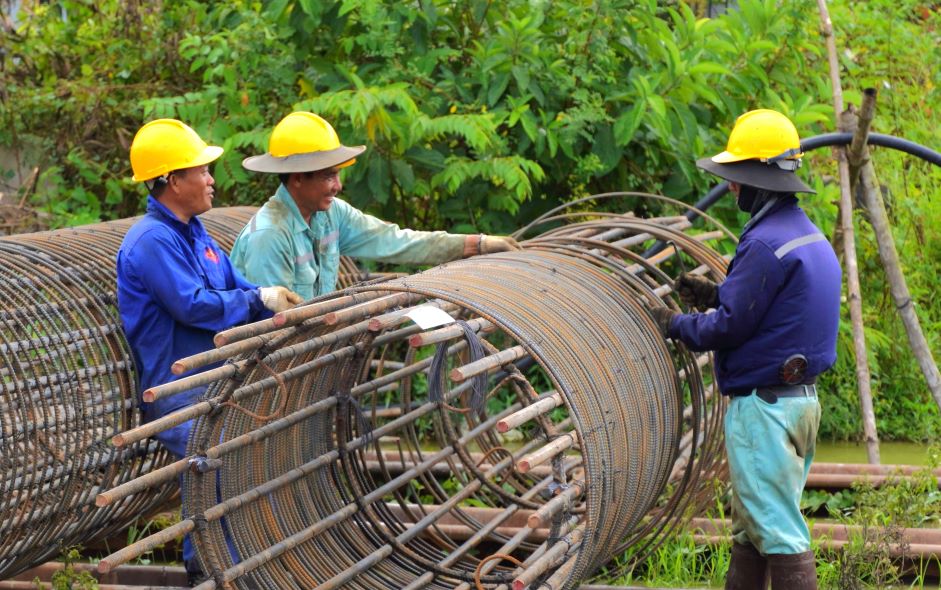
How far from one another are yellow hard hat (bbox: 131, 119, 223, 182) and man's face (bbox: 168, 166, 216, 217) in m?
0.04

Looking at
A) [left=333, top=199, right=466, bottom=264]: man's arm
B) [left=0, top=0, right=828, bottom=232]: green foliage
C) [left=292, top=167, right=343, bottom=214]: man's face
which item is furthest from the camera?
[left=0, top=0, right=828, bottom=232]: green foliage

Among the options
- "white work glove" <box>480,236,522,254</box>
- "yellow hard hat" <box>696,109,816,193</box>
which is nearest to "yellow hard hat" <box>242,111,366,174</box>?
"white work glove" <box>480,236,522,254</box>

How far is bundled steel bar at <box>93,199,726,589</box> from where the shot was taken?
402cm

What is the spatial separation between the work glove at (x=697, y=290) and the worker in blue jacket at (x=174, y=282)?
1550 millimetres

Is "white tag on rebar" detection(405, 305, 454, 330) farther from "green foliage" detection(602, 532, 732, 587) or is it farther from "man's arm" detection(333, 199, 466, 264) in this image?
"green foliage" detection(602, 532, 732, 587)

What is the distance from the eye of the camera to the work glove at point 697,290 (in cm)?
486

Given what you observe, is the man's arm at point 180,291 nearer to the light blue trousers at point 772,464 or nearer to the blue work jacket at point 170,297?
the blue work jacket at point 170,297

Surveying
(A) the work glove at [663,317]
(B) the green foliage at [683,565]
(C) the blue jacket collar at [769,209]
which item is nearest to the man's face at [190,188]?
(A) the work glove at [663,317]

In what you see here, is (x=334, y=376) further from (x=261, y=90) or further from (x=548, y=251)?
(x=261, y=90)

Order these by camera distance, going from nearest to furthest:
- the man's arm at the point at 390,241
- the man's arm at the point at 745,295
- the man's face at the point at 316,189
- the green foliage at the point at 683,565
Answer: the man's arm at the point at 745,295 < the man's face at the point at 316,189 < the green foliage at the point at 683,565 < the man's arm at the point at 390,241

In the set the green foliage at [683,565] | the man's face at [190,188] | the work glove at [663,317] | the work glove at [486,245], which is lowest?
the green foliage at [683,565]

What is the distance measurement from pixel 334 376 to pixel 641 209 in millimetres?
4085

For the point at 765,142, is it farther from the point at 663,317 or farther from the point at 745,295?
the point at 663,317

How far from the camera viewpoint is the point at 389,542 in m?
5.30
